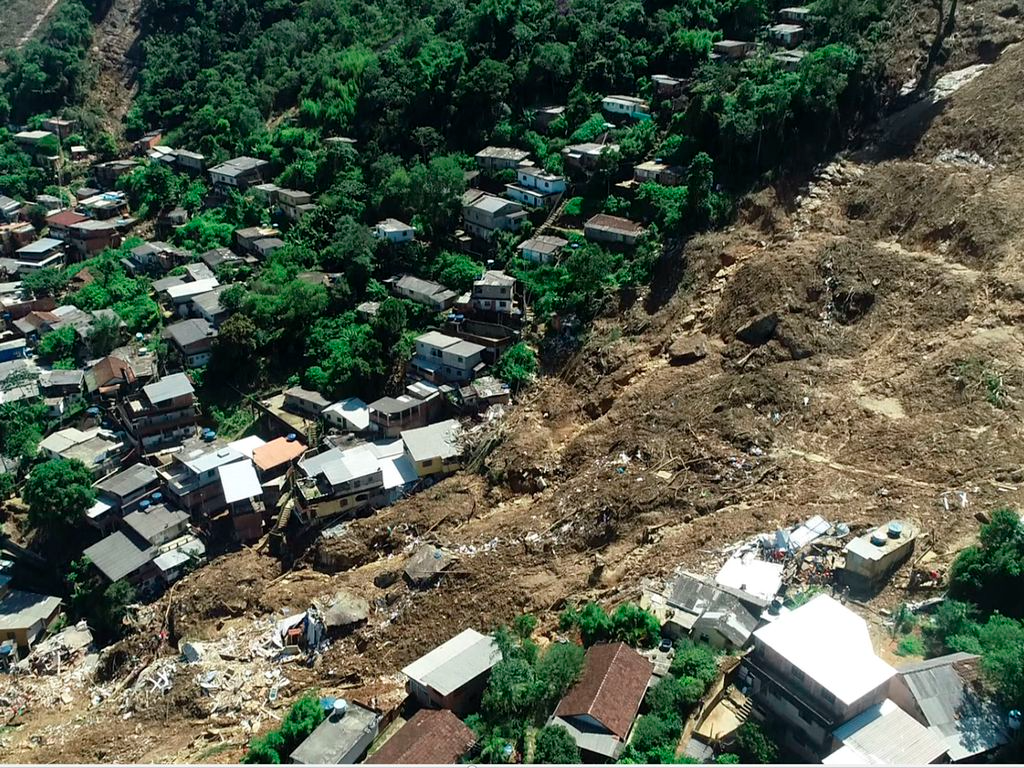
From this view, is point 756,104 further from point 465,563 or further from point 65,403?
point 65,403

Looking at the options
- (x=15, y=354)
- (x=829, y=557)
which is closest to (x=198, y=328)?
(x=15, y=354)

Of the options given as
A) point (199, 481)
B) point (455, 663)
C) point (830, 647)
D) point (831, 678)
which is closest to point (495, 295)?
point (199, 481)

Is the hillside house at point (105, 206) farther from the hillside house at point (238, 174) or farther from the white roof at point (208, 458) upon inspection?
the white roof at point (208, 458)

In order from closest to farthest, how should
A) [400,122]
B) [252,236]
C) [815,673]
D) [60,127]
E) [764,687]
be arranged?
[815,673] < [764,687] < [252,236] < [400,122] < [60,127]

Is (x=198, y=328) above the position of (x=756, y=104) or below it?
below

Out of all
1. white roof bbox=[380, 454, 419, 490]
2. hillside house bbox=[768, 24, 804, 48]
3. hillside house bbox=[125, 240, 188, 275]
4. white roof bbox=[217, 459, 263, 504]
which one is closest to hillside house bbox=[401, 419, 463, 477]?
white roof bbox=[380, 454, 419, 490]

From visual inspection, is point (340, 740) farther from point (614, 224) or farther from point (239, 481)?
point (614, 224)

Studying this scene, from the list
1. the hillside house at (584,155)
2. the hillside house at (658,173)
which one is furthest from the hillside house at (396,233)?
the hillside house at (658,173)
